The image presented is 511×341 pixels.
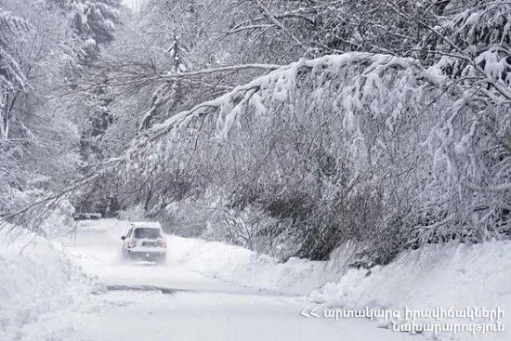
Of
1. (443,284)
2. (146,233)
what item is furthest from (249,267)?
(443,284)

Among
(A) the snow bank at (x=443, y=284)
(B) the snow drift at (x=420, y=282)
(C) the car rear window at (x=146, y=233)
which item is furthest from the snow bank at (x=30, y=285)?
(C) the car rear window at (x=146, y=233)

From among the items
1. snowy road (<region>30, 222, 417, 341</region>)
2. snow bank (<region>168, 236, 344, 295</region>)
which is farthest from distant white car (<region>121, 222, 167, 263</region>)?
snowy road (<region>30, 222, 417, 341</region>)

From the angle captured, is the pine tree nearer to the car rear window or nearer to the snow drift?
the car rear window

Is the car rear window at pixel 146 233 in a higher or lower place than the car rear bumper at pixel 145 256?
higher

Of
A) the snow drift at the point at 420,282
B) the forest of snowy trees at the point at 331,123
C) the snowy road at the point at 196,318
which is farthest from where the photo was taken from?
the snowy road at the point at 196,318

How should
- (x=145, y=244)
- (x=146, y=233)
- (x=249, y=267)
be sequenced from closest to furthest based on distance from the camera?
(x=249, y=267), (x=145, y=244), (x=146, y=233)

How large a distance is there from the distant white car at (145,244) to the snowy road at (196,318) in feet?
21.1

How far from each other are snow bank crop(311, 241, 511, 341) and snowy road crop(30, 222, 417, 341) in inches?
30.8

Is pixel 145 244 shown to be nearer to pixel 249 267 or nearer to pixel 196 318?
pixel 249 267

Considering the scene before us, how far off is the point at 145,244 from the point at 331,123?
1821 cm

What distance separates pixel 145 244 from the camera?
2642cm

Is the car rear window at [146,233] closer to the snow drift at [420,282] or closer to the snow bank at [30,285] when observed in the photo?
the snow drift at [420,282]

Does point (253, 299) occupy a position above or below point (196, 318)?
below

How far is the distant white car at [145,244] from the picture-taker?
26.4m
